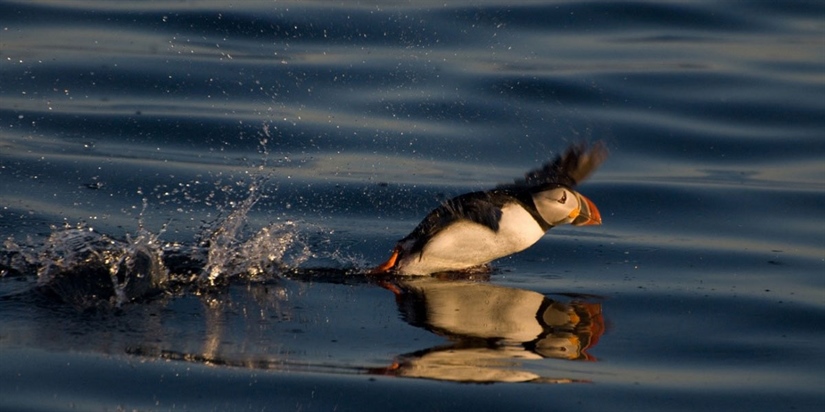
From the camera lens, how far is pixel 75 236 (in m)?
7.24

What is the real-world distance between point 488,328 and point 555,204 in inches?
53.8

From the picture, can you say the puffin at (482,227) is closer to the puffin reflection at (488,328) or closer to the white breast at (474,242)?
the white breast at (474,242)

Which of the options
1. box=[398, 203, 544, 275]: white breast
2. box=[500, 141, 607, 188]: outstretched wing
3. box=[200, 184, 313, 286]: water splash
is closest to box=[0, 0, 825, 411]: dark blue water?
box=[200, 184, 313, 286]: water splash

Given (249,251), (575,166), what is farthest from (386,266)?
(575,166)

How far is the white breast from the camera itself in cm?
734

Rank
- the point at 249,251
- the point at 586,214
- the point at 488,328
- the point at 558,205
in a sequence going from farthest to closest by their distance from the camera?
the point at 586,214 → the point at 558,205 → the point at 249,251 → the point at 488,328

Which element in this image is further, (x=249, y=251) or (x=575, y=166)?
(x=575, y=166)

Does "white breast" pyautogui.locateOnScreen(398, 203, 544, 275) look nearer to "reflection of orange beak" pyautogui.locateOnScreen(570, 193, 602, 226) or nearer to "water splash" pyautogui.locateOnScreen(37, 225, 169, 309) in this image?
"reflection of orange beak" pyautogui.locateOnScreen(570, 193, 602, 226)

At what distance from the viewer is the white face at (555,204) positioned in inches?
295

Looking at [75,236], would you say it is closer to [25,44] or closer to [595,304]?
[595,304]

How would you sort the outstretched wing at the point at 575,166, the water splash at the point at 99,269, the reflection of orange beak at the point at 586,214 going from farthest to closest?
the outstretched wing at the point at 575,166 → the reflection of orange beak at the point at 586,214 → the water splash at the point at 99,269

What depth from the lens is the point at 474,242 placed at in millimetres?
7348

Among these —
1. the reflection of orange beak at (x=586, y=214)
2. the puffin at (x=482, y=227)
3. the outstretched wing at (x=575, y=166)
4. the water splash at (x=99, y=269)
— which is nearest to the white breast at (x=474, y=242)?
the puffin at (x=482, y=227)

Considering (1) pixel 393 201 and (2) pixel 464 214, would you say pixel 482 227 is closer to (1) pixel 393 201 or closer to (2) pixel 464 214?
(2) pixel 464 214
